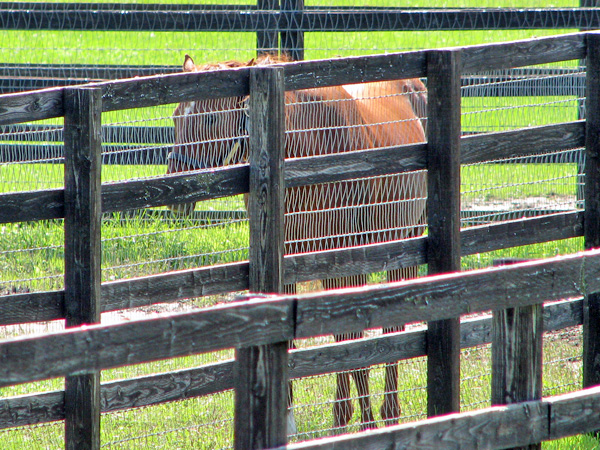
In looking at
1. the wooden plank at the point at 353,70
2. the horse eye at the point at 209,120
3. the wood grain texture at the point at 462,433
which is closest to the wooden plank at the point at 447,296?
the wood grain texture at the point at 462,433

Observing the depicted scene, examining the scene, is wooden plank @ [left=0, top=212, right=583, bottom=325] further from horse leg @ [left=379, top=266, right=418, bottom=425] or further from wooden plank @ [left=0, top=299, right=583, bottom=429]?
horse leg @ [left=379, top=266, right=418, bottom=425]

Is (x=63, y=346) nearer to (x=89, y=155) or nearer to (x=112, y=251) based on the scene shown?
(x=89, y=155)

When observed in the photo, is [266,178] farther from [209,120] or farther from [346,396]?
[346,396]

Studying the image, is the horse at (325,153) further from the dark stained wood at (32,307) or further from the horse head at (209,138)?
the dark stained wood at (32,307)

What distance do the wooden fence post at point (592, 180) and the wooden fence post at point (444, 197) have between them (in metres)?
0.82

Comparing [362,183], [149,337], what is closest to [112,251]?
[362,183]

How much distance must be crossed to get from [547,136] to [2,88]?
5571mm

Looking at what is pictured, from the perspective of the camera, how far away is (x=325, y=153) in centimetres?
441

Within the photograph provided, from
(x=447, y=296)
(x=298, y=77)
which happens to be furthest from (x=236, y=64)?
(x=447, y=296)

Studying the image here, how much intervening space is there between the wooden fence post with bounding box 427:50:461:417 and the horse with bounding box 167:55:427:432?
540mm

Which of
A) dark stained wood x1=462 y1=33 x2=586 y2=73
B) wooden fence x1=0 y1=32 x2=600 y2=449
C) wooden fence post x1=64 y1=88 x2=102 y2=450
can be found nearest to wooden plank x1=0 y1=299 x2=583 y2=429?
wooden fence x1=0 y1=32 x2=600 y2=449

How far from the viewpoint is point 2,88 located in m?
7.90

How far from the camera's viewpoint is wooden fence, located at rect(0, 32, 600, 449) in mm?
1909

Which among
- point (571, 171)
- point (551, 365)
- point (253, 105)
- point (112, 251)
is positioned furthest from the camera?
point (571, 171)
